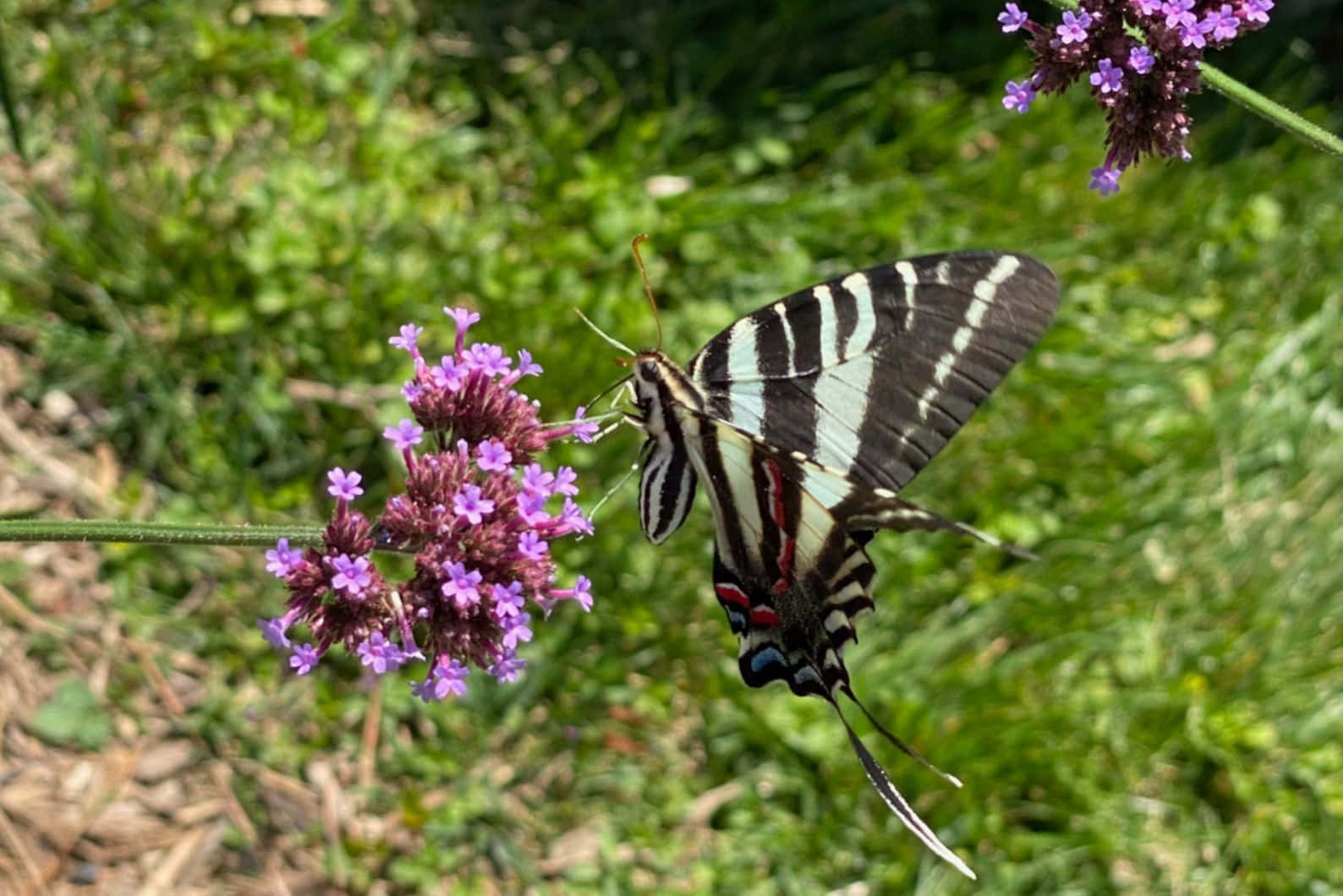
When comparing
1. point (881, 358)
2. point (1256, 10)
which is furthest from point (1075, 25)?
point (881, 358)

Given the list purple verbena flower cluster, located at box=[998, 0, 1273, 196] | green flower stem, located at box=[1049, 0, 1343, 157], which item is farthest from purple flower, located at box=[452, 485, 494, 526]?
green flower stem, located at box=[1049, 0, 1343, 157]

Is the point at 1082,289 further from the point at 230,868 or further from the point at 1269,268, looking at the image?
the point at 230,868

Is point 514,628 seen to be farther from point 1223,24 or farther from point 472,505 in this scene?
point 1223,24

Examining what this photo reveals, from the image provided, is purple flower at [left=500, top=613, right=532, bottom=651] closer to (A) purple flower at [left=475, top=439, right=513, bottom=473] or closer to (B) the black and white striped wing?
(A) purple flower at [left=475, top=439, right=513, bottom=473]

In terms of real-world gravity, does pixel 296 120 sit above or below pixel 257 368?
above

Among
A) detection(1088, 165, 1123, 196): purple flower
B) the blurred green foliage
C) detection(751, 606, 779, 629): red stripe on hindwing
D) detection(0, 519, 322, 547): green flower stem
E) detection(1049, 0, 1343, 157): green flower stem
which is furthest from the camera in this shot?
the blurred green foliage

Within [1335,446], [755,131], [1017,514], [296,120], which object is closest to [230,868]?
[296,120]

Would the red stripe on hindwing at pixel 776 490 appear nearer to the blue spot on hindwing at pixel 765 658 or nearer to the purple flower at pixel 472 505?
the blue spot on hindwing at pixel 765 658
